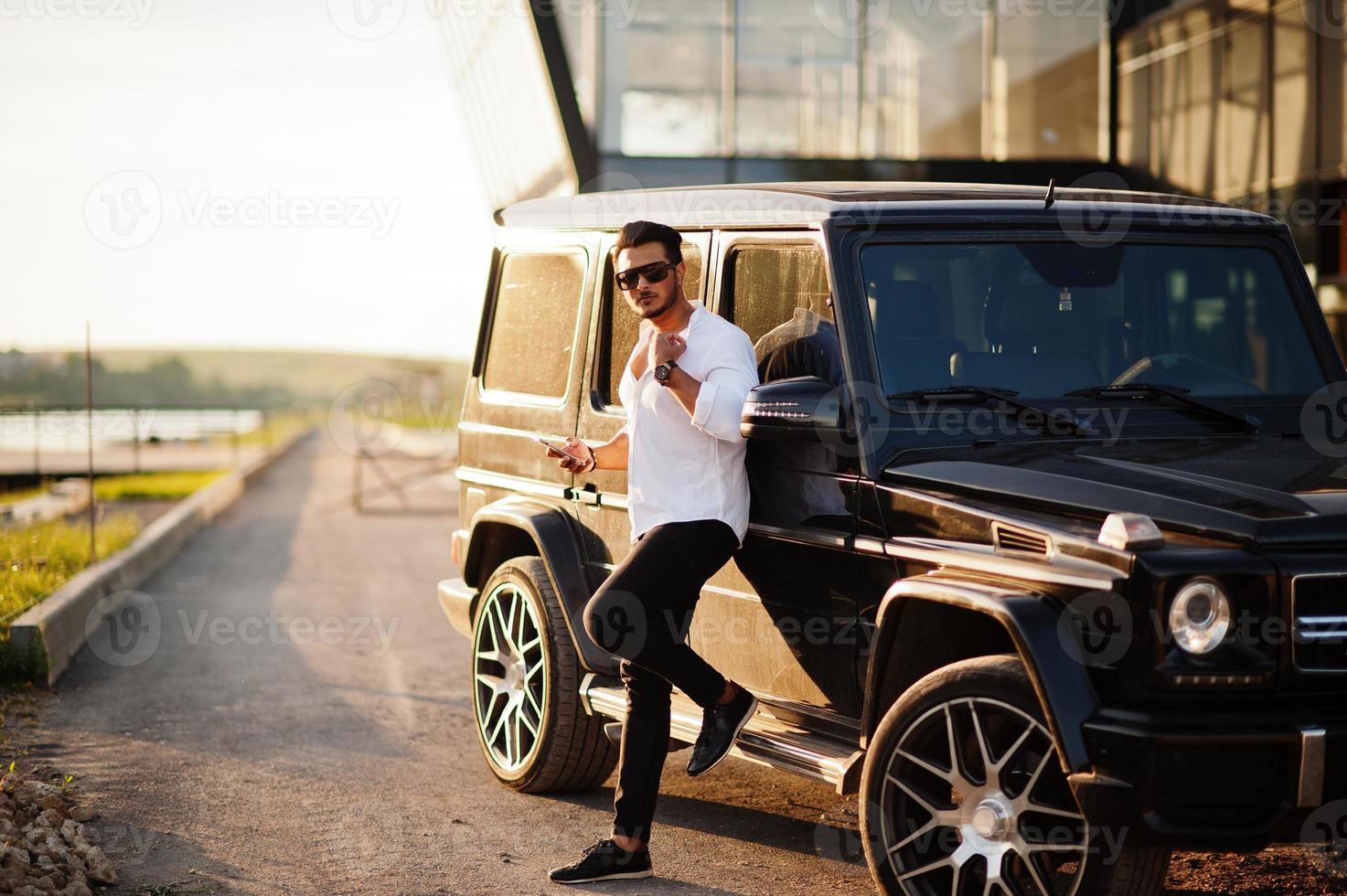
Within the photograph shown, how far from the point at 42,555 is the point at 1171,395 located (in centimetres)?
904

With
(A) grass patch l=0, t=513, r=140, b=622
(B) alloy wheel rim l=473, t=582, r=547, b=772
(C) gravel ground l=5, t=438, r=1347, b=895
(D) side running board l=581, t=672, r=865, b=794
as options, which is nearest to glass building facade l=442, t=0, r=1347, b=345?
(A) grass patch l=0, t=513, r=140, b=622

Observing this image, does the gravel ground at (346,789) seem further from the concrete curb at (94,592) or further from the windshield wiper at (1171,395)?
the windshield wiper at (1171,395)

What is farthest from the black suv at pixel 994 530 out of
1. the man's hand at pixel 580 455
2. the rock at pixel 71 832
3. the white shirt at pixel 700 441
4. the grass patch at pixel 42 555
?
the grass patch at pixel 42 555

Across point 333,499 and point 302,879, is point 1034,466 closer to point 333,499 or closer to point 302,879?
point 302,879

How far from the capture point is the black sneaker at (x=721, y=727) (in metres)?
5.19

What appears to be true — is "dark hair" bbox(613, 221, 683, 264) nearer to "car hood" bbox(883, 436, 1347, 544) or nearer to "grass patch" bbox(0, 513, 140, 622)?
"car hood" bbox(883, 436, 1347, 544)

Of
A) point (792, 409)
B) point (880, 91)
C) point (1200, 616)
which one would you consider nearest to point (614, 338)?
point (792, 409)

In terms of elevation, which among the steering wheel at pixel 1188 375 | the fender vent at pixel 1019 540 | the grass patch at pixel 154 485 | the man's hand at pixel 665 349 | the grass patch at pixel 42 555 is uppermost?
the man's hand at pixel 665 349

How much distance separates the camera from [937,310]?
509 centimetres

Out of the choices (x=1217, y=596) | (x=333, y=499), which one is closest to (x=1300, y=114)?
(x=333, y=499)

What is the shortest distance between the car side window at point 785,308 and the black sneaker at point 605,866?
5.13 feet

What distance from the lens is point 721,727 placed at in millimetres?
5195

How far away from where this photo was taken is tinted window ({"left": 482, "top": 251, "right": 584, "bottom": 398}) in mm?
6656

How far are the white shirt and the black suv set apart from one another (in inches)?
4.7
